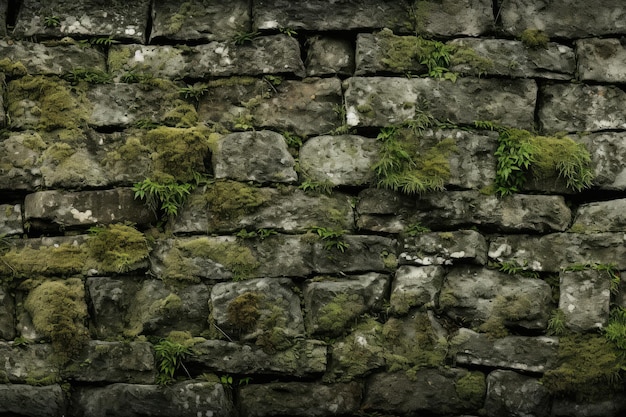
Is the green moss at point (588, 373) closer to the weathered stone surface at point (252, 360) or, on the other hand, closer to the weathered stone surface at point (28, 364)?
the weathered stone surface at point (252, 360)

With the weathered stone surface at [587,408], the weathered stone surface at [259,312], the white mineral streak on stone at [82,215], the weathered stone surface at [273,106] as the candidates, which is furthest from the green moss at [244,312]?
the weathered stone surface at [587,408]

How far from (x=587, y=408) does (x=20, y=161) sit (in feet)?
11.9

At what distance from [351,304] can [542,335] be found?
3.74ft

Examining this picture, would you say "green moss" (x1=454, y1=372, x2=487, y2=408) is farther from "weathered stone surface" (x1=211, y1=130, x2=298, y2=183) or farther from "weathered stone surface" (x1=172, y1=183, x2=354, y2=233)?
"weathered stone surface" (x1=211, y1=130, x2=298, y2=183)

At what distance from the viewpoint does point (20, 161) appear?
15.0 ft

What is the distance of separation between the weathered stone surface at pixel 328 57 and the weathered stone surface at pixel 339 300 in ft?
4.35

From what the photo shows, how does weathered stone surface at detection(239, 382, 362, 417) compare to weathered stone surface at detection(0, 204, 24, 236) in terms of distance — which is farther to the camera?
weathered stone surface at detection(0, 204, 24, 236)

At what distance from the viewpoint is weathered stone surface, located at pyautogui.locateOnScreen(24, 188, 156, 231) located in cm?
448

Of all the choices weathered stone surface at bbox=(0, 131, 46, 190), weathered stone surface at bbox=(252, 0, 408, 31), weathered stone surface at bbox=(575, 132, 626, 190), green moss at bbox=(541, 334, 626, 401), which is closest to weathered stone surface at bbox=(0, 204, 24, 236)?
weathered stone surface at bbox=(0, 131, 46, 190)

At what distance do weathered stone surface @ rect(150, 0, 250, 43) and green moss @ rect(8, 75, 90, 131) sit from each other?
613mm

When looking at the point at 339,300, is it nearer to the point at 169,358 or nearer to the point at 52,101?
the point at 169,358

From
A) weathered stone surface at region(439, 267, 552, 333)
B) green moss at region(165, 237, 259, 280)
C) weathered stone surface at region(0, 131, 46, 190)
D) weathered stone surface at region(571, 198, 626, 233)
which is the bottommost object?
weathered stone surface at region(439, 267, 552, 333)

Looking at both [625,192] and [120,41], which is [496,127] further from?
[120,41]

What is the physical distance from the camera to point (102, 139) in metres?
4.65
